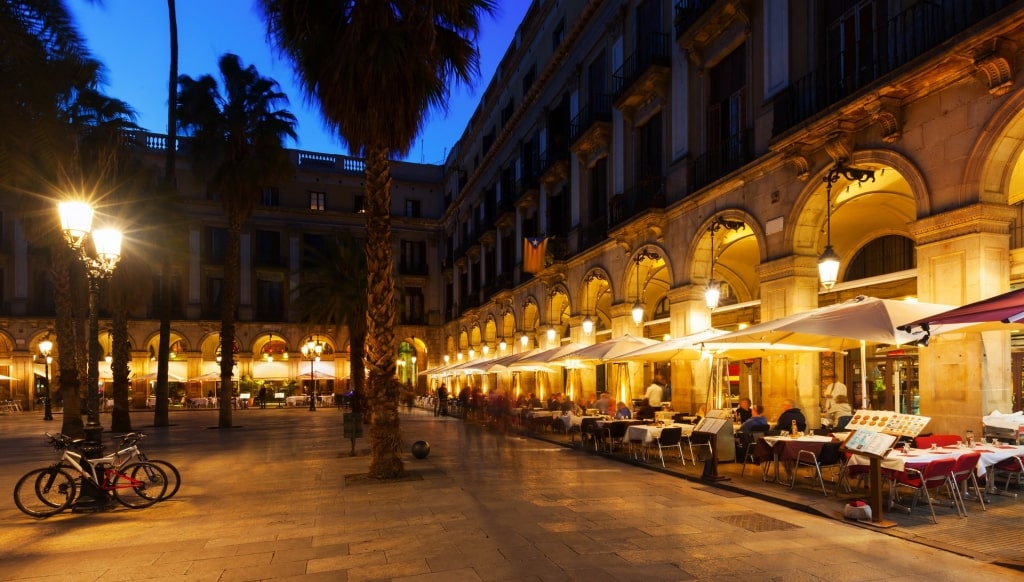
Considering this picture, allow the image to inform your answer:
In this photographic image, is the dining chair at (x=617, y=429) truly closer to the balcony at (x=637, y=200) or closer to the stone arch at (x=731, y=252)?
the stone arch at (x=731, y=252)

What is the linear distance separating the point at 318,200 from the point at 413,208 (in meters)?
7.37

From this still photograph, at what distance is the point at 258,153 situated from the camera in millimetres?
24922

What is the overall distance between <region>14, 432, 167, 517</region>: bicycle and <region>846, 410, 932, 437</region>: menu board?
972 cm

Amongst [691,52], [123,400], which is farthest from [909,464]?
[123,400]

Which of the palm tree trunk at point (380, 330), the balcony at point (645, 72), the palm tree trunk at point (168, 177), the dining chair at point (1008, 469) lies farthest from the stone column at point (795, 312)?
the palm tree trunk at point (168, 177)

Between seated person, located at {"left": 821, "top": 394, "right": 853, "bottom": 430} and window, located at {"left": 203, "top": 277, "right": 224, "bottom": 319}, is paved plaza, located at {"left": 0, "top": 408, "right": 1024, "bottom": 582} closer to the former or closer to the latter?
seated person, located at {"left": 821, "top": 394, "right": 853, "bottom": 430}

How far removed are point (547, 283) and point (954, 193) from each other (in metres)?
18.5

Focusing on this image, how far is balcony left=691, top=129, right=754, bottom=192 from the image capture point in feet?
50.3

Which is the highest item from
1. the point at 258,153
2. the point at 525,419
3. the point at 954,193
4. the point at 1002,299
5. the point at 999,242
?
the point at 258,153

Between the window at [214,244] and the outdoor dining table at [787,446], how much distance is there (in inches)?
1714

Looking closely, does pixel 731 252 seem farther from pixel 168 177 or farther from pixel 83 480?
pixel 168 177

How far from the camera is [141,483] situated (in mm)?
9273

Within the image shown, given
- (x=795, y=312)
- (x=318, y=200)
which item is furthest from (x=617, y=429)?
(x=318, y=200)

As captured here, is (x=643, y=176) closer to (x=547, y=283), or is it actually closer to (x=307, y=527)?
(x=547, y=283)
